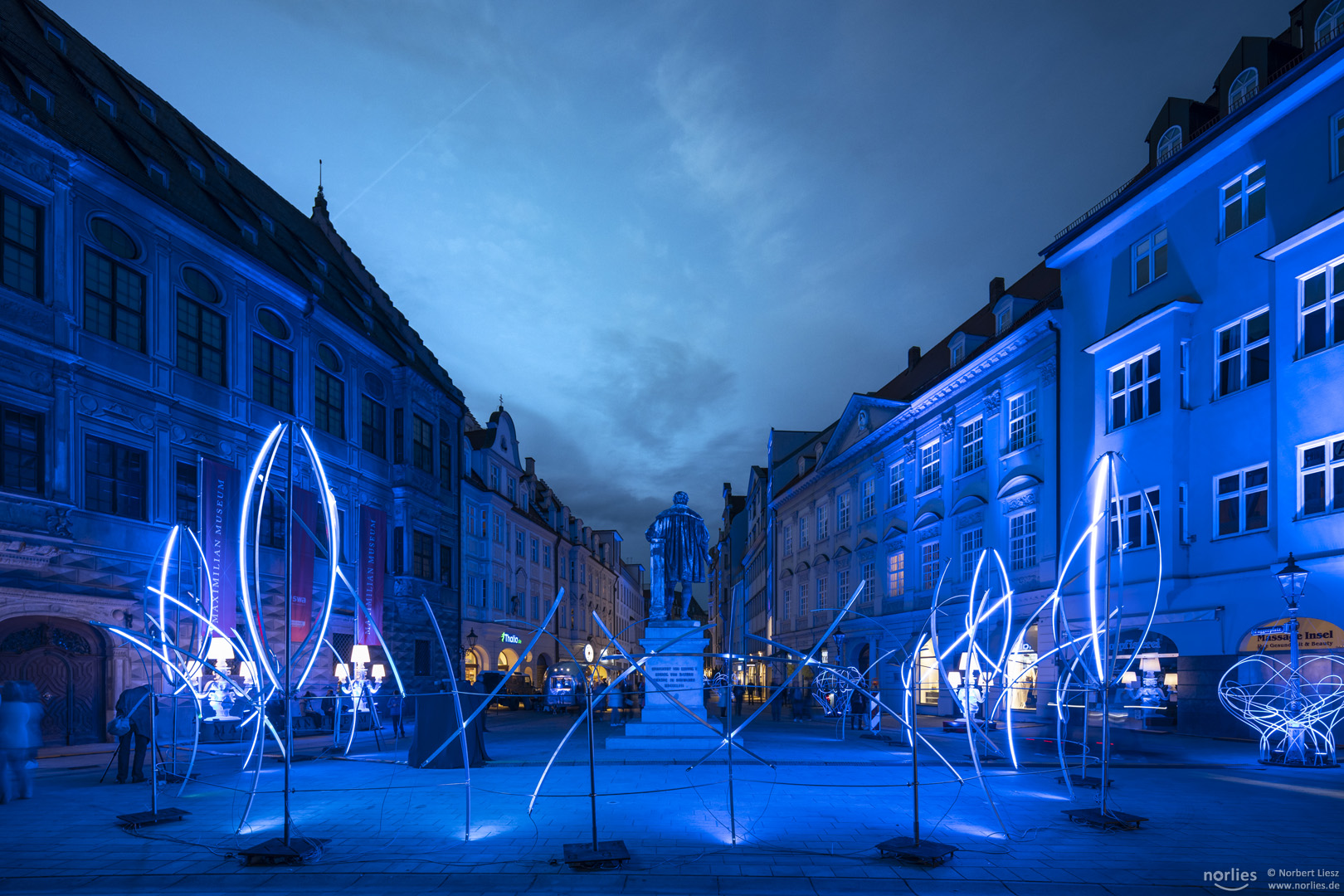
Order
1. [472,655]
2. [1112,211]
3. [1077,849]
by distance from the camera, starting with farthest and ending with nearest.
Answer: [472,655], [1112,211], [1077,849]

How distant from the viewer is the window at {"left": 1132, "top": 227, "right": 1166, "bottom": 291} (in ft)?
82.1

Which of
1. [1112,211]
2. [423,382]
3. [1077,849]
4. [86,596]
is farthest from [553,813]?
[423,382]

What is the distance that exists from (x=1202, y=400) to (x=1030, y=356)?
7.60 m

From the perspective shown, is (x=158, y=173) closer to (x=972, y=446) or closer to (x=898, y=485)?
(x=972, y=446)

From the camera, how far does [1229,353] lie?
886 inches

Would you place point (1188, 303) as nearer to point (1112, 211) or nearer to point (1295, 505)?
point (1112, 211)

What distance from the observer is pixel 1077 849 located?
31.4 ft

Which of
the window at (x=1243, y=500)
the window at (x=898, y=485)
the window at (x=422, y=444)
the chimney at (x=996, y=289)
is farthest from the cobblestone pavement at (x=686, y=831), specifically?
the chimney at (x=996, y=289)

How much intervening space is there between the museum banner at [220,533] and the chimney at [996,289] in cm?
3326

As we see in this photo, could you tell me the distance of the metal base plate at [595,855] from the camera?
873 centimetres

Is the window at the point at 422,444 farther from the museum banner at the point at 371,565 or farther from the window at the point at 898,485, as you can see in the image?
the window at the point at 898,485

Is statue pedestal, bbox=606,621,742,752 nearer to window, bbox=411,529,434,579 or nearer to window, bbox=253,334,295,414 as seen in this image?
window, bbox=253,334,295,414

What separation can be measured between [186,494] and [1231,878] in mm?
25405

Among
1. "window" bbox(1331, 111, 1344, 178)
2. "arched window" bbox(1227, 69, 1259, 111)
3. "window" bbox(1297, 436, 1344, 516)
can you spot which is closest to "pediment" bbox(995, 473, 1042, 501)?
"window" bbox(1297, 436, 1344, 516)
